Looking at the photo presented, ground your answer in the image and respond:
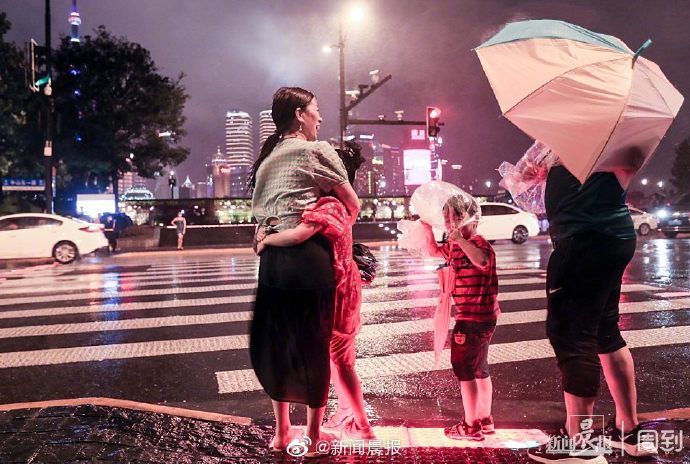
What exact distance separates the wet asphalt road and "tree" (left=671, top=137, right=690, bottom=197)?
289ft

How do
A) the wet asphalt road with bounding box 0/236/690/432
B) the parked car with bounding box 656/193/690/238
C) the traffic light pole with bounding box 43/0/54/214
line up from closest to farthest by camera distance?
the wet asphalt road with bounding box 0/236/690/432, the traffic light pole with bounding box 43/0/54/214, the parked car with bounding box 656/193/690/238

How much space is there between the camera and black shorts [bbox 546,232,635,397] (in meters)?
2.82

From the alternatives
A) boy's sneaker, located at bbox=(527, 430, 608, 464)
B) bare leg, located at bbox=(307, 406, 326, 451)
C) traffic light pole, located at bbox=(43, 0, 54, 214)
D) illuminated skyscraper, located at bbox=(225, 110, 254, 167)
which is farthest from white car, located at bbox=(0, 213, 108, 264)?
illuminated skyscraper, located at bbox=(225, 110, 254, 167)

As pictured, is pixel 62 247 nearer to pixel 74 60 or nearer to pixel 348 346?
pixel 348 346

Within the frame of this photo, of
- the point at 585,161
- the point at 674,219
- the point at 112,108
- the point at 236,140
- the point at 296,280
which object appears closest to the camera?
the point at 585,161

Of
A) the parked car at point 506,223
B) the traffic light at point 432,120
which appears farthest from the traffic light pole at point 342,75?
the parked car at point 506,223

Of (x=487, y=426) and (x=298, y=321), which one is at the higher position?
(x=298, y=321)

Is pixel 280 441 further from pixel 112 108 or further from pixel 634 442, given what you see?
pixel 112 108

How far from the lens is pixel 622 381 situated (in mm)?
3059

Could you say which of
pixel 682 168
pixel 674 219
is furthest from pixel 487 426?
pixel 682 168

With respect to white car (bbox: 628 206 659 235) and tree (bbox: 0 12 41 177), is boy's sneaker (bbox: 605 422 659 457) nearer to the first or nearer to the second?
tree (bbox: 0 12 41 177)

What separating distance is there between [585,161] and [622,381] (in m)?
1.28

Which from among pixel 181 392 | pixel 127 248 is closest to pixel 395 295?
pixel 181 392

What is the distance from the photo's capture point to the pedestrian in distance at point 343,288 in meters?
2.85
